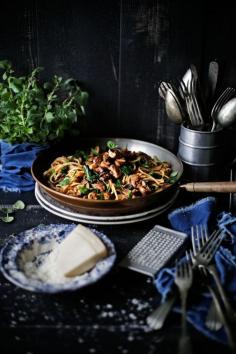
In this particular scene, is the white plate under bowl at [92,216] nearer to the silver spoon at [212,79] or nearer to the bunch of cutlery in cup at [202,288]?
the bunch of cutlery in cup at [202,288]

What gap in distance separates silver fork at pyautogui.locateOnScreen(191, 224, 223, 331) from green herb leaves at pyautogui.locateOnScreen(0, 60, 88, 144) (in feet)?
2.07

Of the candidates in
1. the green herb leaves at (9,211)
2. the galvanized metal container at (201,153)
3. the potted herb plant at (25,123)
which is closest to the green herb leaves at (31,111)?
the potted herb plant at (25,123)

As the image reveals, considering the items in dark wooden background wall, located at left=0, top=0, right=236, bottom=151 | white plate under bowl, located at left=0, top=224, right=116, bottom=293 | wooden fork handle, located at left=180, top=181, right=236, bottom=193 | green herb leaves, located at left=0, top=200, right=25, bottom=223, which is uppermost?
dark wooden background wall, located at left=0, top=0, right=236, bottom=151

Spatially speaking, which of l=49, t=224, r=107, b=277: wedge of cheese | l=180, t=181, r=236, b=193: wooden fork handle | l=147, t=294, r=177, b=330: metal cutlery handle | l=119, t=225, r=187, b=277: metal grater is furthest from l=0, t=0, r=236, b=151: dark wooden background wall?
l=147, t=294, r=177, b=330: metal cutlery handle

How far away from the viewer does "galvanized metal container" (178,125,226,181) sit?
5.20 feet

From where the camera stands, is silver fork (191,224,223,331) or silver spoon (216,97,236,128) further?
silver spoon (216,97,236,128)

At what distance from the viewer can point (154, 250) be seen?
1.26m

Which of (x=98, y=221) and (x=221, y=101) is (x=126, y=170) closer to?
(x=98, y=221)

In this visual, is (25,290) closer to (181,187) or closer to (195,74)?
(181,187)

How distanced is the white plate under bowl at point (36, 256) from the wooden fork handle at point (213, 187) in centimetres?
39

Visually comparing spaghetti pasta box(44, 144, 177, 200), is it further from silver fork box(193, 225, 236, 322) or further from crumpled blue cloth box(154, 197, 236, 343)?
silver fork box(193, 225, 236, 322)

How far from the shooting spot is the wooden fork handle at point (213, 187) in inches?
57.2

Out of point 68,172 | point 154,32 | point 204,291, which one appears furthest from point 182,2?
point 204,291

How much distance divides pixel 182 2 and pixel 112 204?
82 cm
